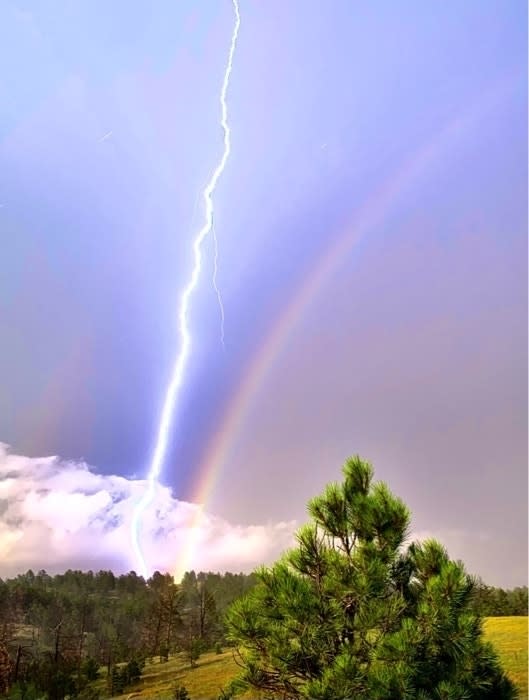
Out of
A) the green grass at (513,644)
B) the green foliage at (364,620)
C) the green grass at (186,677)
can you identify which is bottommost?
the green grass at (186,677)

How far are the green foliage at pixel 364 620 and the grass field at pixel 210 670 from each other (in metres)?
23.5

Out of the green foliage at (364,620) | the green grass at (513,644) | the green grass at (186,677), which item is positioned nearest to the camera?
the green foliage at (364,620)

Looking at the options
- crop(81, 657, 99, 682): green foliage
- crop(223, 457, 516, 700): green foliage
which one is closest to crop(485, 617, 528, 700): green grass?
crop(223, 457, 516, 700): green foliage

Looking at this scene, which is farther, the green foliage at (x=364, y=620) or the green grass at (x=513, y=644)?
the green grass at (x=513, y=644)

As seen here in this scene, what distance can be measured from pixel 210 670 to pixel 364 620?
1691 inches

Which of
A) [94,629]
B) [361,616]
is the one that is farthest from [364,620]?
[94,629]

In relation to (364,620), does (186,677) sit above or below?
Result: below

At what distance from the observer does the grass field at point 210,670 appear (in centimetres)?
3162

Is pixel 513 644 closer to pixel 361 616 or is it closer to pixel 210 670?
pixel 210 670

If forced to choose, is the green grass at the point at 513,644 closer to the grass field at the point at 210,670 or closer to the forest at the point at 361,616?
the grass field at the point at 210,670

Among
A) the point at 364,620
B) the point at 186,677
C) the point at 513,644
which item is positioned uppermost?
the point at 364,620

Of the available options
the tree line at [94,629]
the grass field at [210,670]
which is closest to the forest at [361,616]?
the tree line at [94,629]

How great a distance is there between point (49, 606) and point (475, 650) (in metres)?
92.6

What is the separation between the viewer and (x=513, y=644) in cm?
3641
